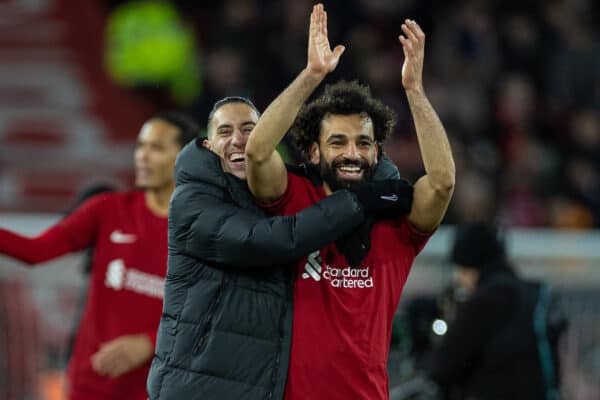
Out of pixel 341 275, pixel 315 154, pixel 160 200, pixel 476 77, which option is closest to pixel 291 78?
pixel 476 77

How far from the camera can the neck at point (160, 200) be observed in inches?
224

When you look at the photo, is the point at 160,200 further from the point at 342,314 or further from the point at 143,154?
the point at 342,314

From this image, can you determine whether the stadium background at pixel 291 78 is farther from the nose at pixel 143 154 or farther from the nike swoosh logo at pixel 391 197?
the nike swoosh logo at pixel 391 197

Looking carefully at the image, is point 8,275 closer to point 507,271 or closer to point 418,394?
point 418,394

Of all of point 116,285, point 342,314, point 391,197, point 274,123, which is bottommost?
point 116,285

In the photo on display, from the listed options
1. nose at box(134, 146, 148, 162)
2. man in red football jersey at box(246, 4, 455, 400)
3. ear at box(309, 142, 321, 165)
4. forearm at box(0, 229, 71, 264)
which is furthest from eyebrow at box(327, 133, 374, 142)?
nose at box(134, 146, 148, 162)

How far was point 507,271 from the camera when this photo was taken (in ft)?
19.1

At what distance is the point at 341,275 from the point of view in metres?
4.11

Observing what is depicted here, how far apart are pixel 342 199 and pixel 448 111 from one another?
6955mm

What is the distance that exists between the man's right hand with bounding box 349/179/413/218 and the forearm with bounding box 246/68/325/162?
0.34 metres

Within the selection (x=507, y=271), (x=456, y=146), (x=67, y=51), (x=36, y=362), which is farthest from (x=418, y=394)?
(x=67, y=51)

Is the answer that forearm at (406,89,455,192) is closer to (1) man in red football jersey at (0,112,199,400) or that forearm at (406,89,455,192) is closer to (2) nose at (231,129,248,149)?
(2) nose at (231,129,248,149)

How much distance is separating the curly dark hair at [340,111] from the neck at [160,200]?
4.61ft

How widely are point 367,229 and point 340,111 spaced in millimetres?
406
